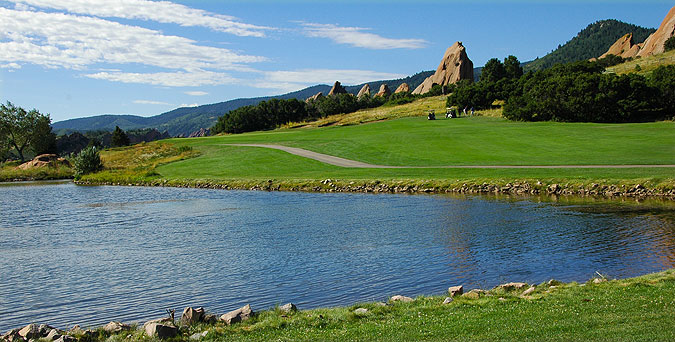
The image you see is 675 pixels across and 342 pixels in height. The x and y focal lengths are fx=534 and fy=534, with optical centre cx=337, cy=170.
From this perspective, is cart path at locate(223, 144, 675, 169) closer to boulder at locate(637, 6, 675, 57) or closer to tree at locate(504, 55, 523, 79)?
tree at locate(504, 55, 523, 79)

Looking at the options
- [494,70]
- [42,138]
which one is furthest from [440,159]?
[494,70]

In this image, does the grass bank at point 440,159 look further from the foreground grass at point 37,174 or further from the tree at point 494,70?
the tree at point 494,70

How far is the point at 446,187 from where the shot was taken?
A: 36031 mm

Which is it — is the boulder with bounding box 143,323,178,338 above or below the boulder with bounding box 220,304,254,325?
above

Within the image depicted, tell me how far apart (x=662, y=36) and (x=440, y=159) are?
142 metres

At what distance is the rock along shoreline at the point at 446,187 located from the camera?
98.0 feet

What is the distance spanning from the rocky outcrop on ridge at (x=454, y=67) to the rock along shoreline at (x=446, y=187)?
451 feet

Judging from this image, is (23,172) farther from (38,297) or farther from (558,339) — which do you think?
(558,339)

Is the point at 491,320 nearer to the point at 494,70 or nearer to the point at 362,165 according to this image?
the point at 362,165

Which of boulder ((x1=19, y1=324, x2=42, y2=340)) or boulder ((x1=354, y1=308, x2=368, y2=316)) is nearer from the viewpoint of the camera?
boulder ((x1=19, y1=324, x2=42, y2=340))

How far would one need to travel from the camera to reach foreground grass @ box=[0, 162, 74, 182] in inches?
2660

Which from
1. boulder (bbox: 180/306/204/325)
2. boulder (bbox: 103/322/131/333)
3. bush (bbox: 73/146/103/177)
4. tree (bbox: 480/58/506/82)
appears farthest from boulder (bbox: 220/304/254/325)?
tree (bbox: 480/58/506/82)

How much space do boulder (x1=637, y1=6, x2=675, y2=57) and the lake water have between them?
14988cm

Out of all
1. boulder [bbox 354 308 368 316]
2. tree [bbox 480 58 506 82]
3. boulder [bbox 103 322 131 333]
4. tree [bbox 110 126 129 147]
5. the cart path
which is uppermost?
tree [bbox 480 58 506 82]
